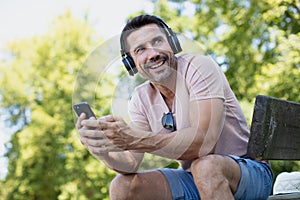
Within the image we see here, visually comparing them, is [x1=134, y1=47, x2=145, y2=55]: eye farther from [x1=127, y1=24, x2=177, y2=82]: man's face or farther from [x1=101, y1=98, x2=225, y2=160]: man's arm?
[x1=101, y1=98, x2=225, y2=160]: man's arm

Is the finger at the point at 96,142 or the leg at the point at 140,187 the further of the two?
the leg at the point at 140,187

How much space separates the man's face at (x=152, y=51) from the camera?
2.33 m

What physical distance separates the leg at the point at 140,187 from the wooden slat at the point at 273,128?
1.79ft

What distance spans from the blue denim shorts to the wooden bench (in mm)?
198

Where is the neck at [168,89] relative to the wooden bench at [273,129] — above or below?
above

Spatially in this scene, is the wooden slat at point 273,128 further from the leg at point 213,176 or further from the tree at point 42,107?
the tree at point 42,107

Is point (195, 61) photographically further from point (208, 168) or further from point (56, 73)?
point (56, 73)

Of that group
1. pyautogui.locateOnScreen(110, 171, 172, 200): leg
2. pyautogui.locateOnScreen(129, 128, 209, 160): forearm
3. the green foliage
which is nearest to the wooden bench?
pyautogui.locateOnScreen(129, 128, 209, 160): forearm

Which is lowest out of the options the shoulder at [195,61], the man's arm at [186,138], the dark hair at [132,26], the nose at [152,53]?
the man's arm at [186,138]

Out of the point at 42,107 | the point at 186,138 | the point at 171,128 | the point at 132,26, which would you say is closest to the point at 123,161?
the point at 171,128

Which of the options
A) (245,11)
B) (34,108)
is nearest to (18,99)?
(34,108)

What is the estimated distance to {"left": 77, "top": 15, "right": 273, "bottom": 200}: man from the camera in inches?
82.4

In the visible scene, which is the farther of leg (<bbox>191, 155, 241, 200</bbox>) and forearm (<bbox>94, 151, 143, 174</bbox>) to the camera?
forearm (<bbox>94, 151, 143, 174</bbox>)

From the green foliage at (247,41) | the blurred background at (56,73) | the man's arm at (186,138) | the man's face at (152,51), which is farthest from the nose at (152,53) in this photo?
the blurred background at (56,73)
